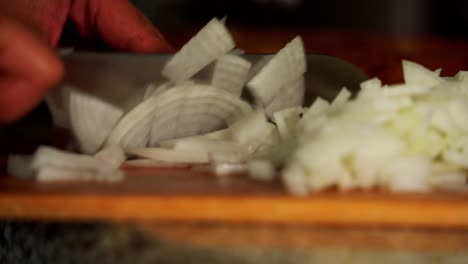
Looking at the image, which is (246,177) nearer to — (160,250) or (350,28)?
(160,250)

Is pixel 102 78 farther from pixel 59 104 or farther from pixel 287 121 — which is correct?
pixel 287 121

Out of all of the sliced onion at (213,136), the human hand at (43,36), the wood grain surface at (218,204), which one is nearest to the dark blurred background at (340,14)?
the human hand at (43,36)

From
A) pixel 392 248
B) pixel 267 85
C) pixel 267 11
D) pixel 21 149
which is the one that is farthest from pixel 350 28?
pixel 392 248

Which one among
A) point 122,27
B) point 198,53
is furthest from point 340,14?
point 198,53

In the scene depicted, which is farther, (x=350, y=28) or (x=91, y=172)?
(x=350, y=28)

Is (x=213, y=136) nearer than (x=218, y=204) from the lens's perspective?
No

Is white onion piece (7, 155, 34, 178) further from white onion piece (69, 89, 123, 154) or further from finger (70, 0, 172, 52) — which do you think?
finger (70, 0, 172, 52)

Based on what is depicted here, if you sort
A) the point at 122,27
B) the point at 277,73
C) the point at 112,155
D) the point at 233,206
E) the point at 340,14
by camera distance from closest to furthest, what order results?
the point at 233,206 < the point at 112,155 < the point at 277,73 < the point at 122,27 < the point at 340,14
